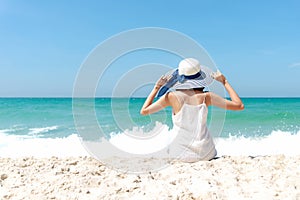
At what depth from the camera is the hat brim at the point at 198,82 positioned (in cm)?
361

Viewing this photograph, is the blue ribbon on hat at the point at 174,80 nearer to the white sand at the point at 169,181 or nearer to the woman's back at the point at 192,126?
the woman's back at the point at 192,126

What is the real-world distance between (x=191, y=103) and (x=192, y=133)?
0.35m

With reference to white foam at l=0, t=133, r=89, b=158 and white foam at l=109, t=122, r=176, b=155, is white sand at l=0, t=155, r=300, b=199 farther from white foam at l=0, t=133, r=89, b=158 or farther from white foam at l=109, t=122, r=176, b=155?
white foam at l=0, t=133, r=89, b=158

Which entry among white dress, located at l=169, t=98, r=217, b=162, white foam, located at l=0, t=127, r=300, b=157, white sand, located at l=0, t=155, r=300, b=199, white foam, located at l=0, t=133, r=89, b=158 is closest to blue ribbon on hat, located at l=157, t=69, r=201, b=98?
white dress, located at l=169, t=98, r=217, b=162

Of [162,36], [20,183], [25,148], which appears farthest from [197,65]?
[25,148]

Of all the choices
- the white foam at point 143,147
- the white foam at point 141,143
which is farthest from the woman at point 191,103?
the white foam at point 143,147

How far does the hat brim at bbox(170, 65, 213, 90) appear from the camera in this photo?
3.61 metres

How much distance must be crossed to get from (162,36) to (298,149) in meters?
7.47

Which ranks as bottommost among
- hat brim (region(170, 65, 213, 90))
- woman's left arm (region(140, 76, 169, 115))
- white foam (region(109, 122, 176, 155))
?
white foam (region(109, 122, 176, 155))

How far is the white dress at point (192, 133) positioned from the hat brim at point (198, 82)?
0.21 metres

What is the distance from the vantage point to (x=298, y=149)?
978cm

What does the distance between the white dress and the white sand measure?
159 mm

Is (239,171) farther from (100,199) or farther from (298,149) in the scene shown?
(298,149)

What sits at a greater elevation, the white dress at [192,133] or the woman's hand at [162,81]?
the woman's hand at [162,81]
